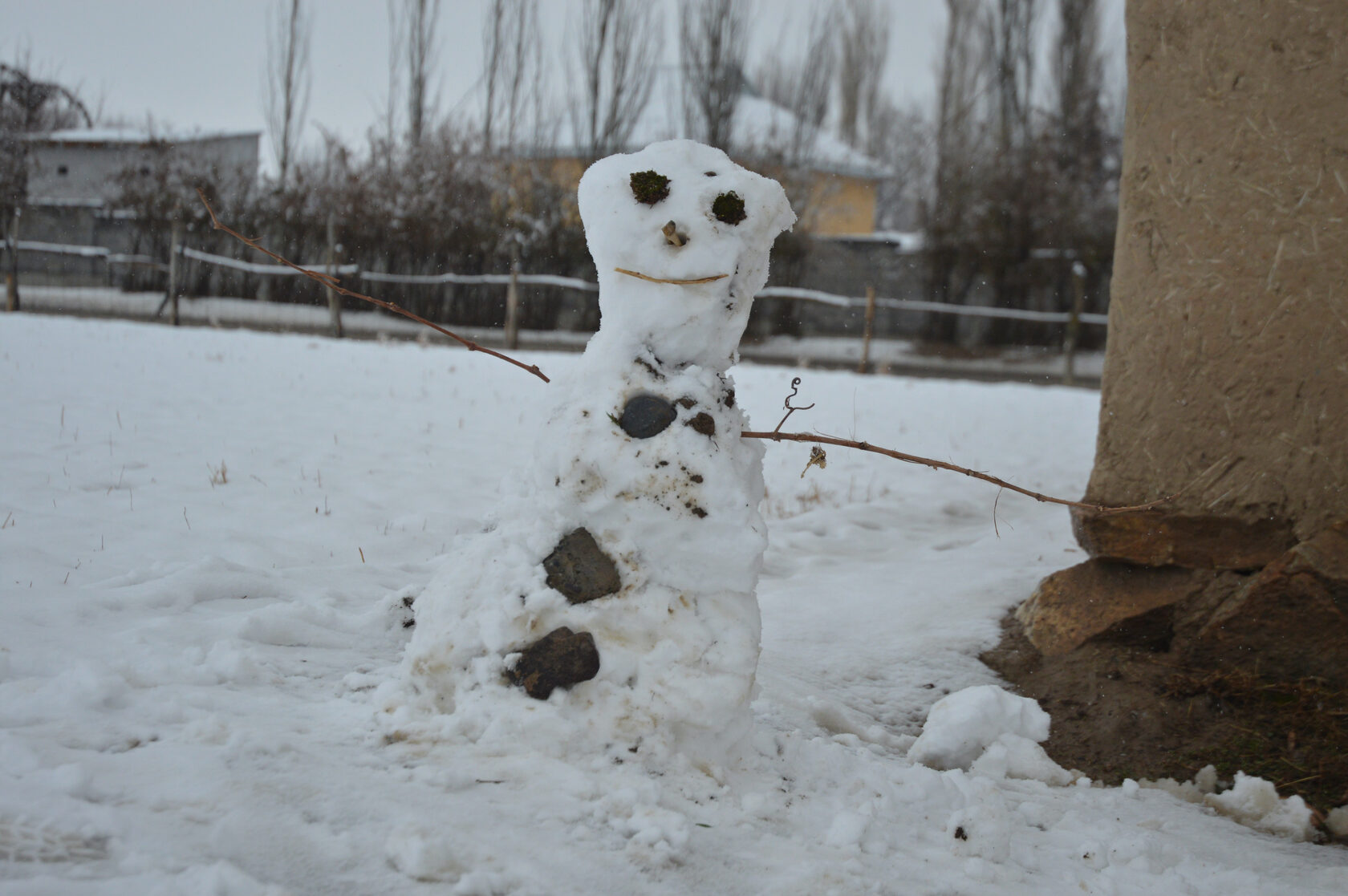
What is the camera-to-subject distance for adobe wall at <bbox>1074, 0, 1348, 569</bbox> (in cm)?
248

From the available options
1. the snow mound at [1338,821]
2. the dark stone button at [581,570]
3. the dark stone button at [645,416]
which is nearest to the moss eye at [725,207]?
the dark stone button at [645,416]

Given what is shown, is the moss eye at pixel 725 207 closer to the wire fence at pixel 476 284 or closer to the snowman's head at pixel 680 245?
the snowman's head at pixel 680 245

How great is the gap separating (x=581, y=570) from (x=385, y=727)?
1.53ft

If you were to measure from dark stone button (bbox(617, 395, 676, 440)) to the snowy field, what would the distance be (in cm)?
25

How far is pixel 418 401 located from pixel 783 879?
205 inches

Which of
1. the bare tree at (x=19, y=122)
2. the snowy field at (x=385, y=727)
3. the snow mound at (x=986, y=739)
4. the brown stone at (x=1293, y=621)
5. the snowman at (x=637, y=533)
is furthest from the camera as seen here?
the bare tree at (x=19, y=122)

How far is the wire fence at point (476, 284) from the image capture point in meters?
12.4

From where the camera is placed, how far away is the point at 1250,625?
253 cm

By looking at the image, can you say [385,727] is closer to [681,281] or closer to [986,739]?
[681,281]

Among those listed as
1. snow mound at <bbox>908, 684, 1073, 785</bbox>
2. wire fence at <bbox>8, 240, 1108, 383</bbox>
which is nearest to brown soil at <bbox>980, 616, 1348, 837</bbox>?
snow mound at <bbox>908, 684, 1073, 785</bbox>

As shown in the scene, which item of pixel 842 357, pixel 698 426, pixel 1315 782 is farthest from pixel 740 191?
pixel 842 357

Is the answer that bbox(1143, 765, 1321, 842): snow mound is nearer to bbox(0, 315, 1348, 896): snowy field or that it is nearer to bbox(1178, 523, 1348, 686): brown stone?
bbox(0, 315, 1348, 896): snowy field

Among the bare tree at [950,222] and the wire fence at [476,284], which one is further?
the bare tree at [950,222]

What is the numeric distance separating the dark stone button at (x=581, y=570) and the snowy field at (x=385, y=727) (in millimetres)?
319
